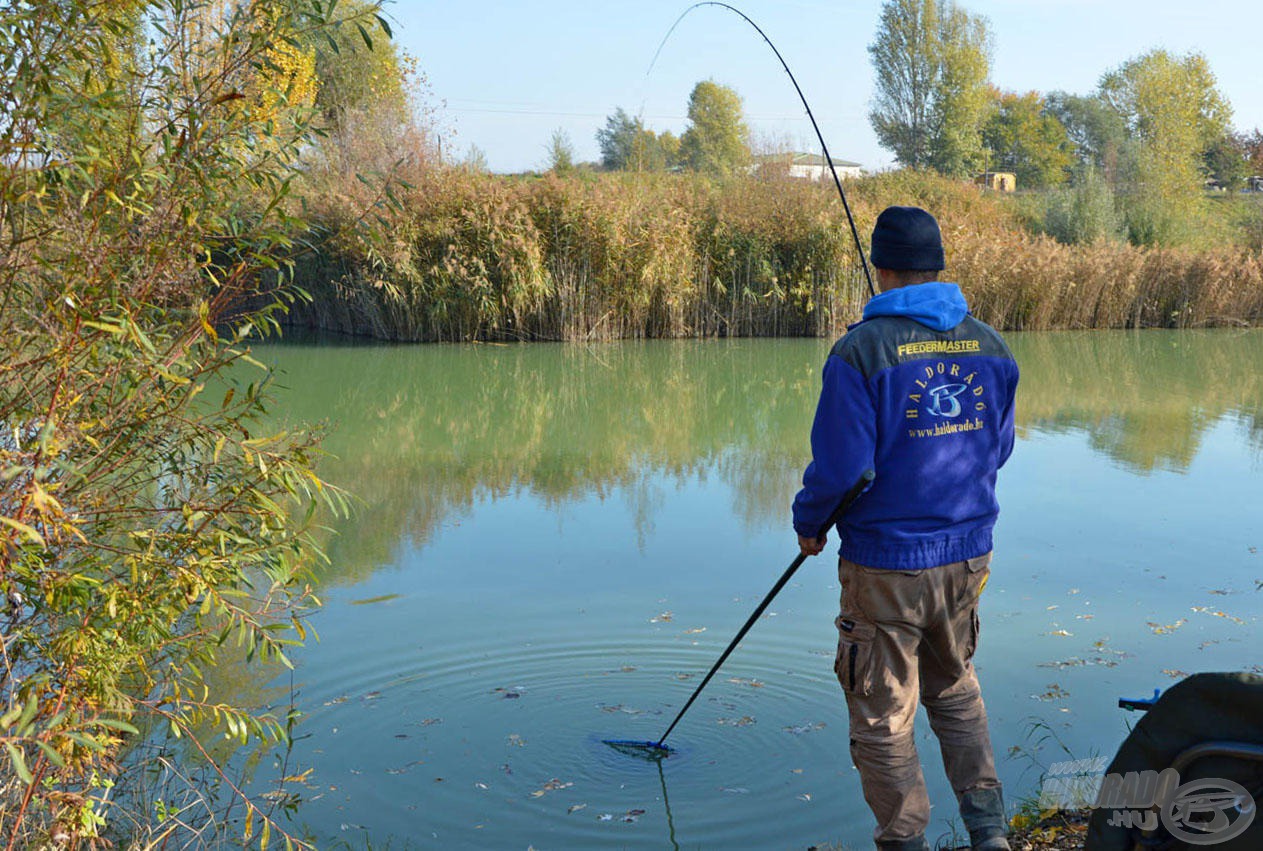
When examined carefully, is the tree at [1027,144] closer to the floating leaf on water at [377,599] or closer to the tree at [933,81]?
the tree at [933,81]

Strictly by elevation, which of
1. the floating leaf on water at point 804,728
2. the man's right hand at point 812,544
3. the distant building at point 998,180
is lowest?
the floating leaf on water at point 804,728

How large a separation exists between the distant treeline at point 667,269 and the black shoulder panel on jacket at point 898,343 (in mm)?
15495

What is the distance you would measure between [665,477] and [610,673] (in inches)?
170

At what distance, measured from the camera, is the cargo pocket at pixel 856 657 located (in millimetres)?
2879

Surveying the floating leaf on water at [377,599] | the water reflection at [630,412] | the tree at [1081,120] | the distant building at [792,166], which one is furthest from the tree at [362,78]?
the tree at [1081,120]

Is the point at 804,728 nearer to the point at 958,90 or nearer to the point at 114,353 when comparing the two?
the point at 114,353

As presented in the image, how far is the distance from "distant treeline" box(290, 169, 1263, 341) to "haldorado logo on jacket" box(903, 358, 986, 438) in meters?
15.5

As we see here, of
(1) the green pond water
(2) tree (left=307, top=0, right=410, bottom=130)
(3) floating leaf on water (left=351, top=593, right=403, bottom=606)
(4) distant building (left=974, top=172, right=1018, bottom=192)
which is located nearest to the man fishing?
(1) the green pond water

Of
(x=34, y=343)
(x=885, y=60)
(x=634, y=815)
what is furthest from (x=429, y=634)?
(x=885, y=60)

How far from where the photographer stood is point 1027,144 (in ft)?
194

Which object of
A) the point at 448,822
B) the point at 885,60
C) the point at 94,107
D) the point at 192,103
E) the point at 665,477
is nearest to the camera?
the point at 94,107

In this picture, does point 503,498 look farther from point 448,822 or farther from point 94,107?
point 94,107

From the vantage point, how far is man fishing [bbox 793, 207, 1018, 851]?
2.88 m

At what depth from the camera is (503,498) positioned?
27.5 ft
